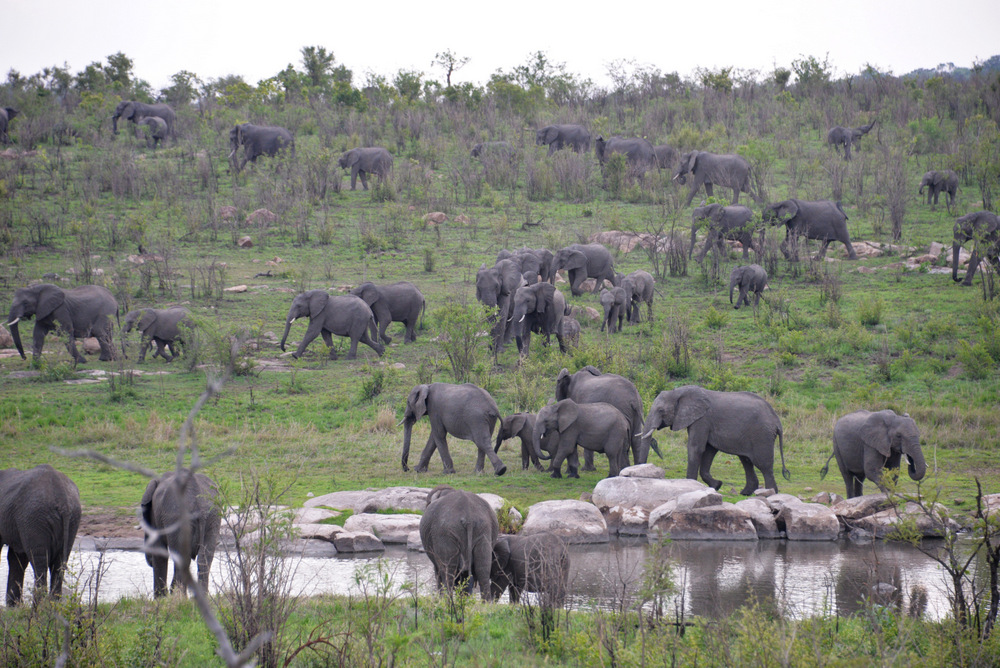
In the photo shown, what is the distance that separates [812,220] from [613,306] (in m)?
7.63

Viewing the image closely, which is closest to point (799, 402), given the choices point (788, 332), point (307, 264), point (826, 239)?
point (788, 332)

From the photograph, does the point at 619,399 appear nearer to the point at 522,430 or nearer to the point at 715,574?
the point at 522,430

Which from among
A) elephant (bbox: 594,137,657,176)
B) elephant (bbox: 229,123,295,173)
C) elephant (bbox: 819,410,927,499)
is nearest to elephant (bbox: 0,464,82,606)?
elephant (bbox: 819,410,927,499)

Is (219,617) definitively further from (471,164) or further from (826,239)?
Answer: (471,164)

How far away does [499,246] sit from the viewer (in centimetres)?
2620

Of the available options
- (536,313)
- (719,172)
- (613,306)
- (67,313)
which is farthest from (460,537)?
(719,172)

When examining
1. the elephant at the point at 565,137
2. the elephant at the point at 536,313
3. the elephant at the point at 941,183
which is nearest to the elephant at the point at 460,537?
the elephant at the point at 536,313

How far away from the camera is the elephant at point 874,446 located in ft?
36.5

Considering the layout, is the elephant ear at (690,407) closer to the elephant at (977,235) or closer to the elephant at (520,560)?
the elephant at (520,560)

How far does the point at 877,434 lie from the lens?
1135 centimetres

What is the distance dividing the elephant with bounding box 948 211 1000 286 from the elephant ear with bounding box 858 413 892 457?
11042 millimetres

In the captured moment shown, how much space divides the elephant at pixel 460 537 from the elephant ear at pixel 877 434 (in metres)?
5.49

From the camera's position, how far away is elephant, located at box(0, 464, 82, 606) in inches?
299

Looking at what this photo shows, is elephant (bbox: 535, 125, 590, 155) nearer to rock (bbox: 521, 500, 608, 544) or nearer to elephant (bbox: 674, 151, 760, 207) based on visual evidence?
elephant (bbox: 674, 151, 760, 207)
